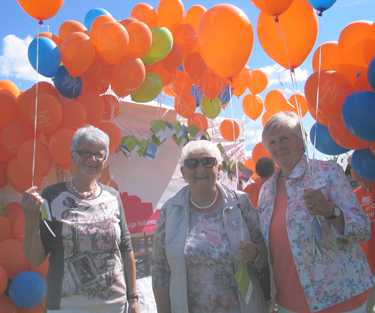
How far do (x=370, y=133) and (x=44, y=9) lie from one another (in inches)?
104

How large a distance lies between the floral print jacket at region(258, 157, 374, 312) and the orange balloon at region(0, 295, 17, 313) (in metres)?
2.61

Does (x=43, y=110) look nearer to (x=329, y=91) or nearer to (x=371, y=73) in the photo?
(x=329, y=91)

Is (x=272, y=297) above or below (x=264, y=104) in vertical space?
below

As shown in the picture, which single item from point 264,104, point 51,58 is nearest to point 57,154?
point 51,58

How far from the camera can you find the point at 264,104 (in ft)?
17.5

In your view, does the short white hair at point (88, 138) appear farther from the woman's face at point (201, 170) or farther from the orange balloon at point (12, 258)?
the orange balloon at point (12, 258)

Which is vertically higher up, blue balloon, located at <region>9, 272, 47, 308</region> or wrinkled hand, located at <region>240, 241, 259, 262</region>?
wrinkled hand, located at <region>240, 241, 259, 262</region>

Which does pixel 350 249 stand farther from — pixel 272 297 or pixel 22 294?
pixel 22 294

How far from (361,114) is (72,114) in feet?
7.83

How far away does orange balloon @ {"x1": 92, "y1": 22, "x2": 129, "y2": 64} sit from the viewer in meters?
3.69

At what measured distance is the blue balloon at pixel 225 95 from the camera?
5.30 m

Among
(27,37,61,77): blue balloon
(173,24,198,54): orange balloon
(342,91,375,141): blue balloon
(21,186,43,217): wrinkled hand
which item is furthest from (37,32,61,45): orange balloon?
(342,91,375,141): blue balloon

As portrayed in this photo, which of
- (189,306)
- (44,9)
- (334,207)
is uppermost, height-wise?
(44,9)

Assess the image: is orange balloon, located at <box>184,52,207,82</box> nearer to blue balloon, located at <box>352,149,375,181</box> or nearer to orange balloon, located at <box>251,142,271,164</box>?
orange balloon, located at <box>251,142,271,164</box>
